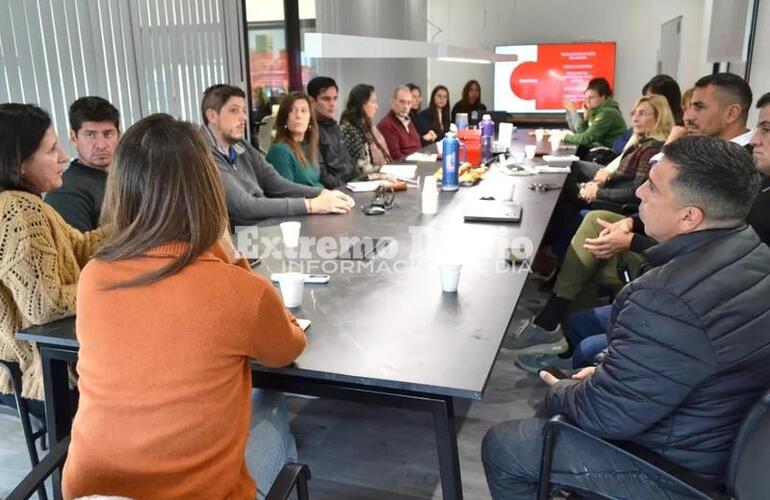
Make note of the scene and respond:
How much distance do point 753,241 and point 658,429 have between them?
1.51 feet

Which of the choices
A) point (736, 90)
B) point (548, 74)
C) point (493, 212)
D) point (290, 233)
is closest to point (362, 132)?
point (493, 212)

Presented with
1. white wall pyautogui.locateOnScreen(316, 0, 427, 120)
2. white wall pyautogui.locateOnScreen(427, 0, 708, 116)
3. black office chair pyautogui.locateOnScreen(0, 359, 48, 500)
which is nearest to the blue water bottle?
black office chair pyautogui.locateOnScreen(0, 359, 48, 500)

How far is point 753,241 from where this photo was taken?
137 centimetres

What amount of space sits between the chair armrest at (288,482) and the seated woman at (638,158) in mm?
2763

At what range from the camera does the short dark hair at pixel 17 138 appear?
1.73 metres

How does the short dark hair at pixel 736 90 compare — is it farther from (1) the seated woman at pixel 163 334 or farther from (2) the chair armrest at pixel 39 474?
(2) the chair armrest at pixel 39 474

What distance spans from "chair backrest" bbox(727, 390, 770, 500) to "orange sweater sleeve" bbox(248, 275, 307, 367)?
0.90 meters

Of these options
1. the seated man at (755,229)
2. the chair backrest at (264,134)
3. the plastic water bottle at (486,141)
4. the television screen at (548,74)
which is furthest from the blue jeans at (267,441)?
the television screen at (548,74)

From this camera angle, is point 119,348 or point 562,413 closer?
point 119,348

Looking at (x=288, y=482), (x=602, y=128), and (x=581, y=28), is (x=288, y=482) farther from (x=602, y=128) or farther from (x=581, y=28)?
(x=581, y=28)

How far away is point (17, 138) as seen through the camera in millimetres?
1761

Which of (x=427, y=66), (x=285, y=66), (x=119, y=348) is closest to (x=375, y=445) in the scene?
(x=119, y=348)

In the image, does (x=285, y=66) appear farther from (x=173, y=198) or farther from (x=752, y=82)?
(x=173, y=198)

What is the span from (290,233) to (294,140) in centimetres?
136
